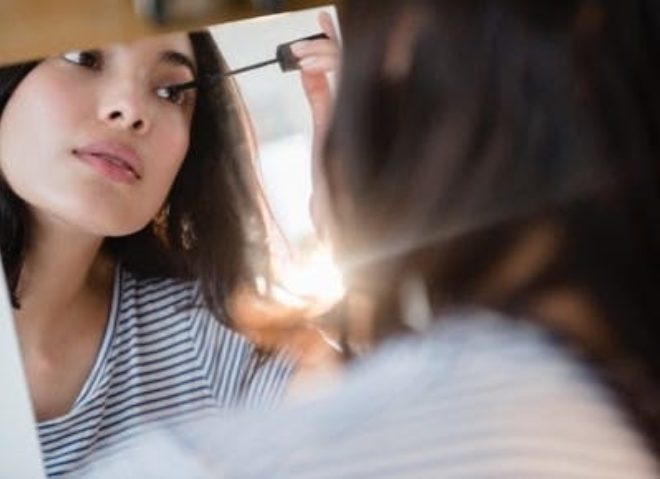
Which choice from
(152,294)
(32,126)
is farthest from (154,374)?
(32,126)

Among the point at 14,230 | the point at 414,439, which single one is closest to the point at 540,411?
the point at 414,439

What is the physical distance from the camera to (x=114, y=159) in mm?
608

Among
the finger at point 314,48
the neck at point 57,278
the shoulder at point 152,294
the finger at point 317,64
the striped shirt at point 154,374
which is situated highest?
the finger at point 314,48

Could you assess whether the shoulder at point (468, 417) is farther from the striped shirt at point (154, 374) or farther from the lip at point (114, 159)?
the lip at point (114, 159)

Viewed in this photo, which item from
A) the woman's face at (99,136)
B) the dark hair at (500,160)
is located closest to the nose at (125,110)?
the woman's face at (99,136)

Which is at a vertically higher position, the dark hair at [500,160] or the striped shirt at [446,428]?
the dark hair at [500,160]

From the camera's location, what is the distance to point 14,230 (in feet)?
1.92

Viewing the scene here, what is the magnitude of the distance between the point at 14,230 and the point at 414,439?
0.23 m

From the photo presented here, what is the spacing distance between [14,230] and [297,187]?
0.15m

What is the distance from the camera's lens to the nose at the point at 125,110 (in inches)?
24.0

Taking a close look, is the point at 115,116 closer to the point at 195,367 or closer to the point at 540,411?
the point at 195,367

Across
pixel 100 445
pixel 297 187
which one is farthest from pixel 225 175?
pixel 100 445

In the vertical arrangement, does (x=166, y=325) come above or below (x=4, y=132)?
below

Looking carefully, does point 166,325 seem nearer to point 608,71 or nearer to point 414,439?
point 414,439
